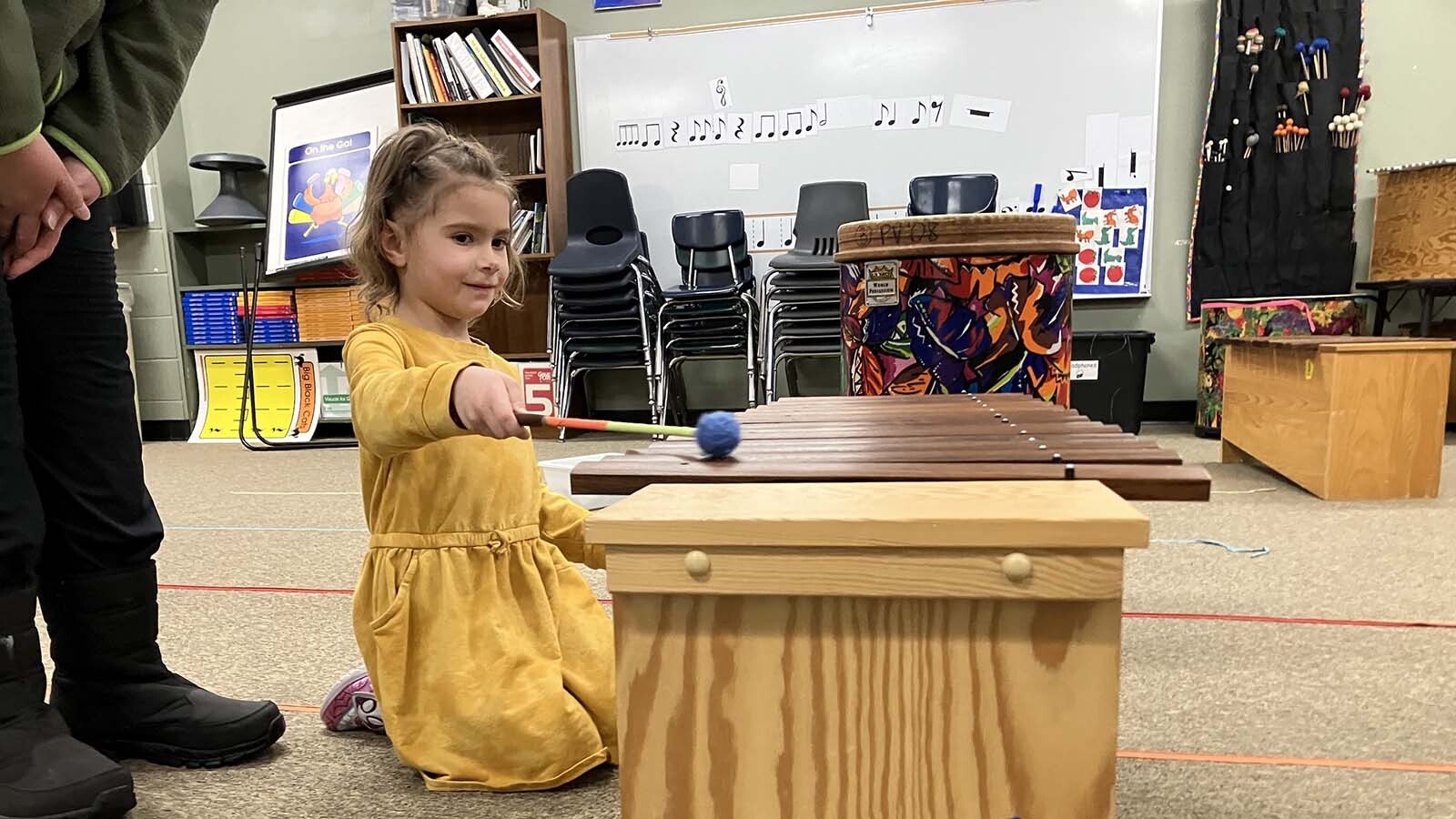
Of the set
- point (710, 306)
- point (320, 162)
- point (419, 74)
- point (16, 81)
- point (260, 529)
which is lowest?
point (260, 529)

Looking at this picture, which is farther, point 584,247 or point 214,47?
point 214,47

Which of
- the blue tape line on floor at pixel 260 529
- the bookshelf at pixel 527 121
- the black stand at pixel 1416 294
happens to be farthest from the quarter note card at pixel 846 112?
the blue tape line on floor at pixel 260 529

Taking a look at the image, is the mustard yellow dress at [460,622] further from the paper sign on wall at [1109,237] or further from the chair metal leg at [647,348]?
the paper sign on wall at [1109,237]

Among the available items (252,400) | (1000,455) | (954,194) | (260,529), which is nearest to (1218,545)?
(1000,455)

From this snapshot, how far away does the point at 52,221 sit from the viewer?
0.98 m

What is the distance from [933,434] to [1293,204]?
12.0ft

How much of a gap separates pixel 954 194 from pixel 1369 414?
1.83 m

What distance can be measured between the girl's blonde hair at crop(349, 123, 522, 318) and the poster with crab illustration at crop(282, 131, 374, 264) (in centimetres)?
355

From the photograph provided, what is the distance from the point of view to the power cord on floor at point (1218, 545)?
2.05 m

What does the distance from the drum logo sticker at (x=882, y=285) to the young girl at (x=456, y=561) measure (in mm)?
1071

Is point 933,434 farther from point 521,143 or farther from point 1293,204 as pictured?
point 521,143

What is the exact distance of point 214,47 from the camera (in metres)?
4.80

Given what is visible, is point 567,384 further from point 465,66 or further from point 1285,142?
point 1285,142

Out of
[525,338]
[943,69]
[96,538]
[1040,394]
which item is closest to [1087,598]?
[96,538]
